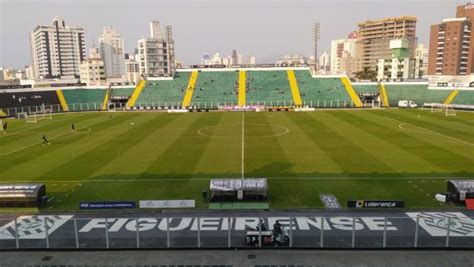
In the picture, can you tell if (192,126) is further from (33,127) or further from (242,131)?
(33,127)

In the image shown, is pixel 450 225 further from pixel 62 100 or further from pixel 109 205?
pixel 62 100

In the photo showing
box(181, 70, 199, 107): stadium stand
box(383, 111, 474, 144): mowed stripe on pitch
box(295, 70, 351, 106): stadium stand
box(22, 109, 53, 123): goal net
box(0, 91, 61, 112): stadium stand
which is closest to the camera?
box(383, 111, 474, 144): mowed stripe on pitch

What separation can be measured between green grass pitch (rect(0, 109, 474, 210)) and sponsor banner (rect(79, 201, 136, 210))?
1483 mm

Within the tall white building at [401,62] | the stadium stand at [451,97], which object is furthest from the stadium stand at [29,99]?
the tall white building at [401,62]

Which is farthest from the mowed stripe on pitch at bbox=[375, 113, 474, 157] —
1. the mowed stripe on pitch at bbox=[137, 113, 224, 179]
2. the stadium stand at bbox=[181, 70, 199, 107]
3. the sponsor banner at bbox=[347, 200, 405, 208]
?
the stadium stand at bbox=[181, 70, 199, 107]

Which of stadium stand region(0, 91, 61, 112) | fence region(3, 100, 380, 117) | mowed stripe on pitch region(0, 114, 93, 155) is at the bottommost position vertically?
mowed stripe on pitch region(0, 114, 93, 155)

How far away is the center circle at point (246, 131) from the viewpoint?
52.9m

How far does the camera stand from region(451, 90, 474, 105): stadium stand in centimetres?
8869

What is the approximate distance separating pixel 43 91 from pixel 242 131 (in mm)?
71224

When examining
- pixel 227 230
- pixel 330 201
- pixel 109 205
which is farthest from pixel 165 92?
pixel 227 230

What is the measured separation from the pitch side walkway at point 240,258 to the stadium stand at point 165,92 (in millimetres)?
83567

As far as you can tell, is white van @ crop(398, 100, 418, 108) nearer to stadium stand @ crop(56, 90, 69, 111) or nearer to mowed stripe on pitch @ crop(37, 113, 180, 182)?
mowed stripe on pitch @ crop(37, 113, 180, 182)

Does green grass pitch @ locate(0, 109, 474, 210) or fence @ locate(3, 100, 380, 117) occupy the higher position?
fence @ locate(3, 100, 380, 117)

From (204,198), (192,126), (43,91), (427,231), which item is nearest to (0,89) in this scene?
(43,91)
